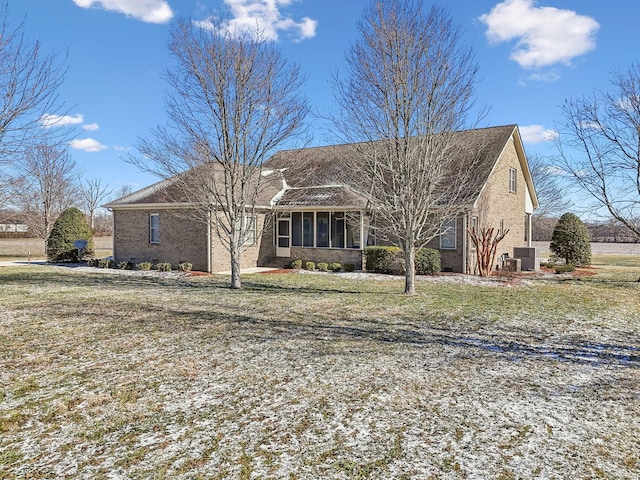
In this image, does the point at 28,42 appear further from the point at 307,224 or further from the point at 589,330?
the point at 307,224

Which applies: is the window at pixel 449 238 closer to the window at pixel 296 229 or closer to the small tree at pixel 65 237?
the window at pixel 296 229

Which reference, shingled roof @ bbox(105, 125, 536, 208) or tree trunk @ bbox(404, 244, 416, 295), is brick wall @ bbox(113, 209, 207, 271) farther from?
tree trunk @ bbox(404, 244, 416, 295)

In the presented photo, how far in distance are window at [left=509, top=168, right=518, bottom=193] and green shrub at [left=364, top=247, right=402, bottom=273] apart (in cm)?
741

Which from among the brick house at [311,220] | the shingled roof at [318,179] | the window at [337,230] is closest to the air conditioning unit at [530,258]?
the brick house at [311,220]

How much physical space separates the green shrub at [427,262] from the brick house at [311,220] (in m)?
1.07

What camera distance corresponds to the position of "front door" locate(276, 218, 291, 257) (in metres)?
20.6

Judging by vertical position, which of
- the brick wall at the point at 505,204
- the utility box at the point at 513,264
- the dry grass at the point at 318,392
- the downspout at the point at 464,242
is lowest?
the dry grass at the point at 318,392

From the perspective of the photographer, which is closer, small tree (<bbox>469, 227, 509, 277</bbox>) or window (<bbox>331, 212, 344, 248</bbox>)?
small tree (<bbox>469, 227, 509, 277</bbox>)

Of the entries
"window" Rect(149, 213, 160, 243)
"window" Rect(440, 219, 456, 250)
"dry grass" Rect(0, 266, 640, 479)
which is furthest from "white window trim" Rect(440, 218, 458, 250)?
"window" Rect(149, 213, 160, 243)

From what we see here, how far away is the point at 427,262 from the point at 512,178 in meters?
7.86

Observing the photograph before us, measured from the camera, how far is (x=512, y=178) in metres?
21.5

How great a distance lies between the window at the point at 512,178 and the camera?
21.3 m

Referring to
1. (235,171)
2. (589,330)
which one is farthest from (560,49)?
(235,171)

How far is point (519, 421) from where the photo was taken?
14.1ft
